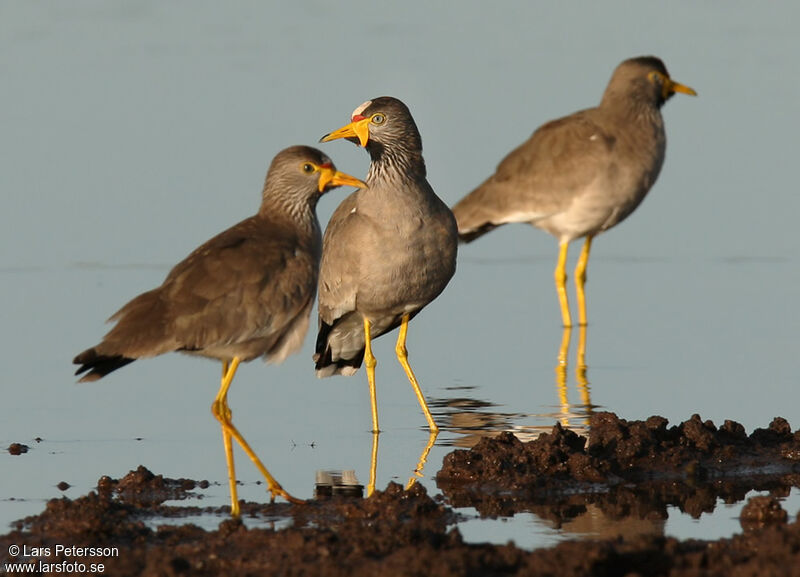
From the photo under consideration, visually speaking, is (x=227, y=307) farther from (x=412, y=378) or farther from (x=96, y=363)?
(x=412, y=378)

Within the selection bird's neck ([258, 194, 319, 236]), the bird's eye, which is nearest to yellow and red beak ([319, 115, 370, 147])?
bird's neck ([258, 194, 319, 236])

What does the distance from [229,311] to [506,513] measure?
1775 millimetres

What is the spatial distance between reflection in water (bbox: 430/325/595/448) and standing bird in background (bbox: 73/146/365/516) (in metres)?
1.41

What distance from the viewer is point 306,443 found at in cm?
906

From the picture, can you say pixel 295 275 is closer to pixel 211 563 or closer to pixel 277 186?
pixel 277 186

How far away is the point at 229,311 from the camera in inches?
314

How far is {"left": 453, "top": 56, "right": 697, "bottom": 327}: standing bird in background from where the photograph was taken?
1428 cm

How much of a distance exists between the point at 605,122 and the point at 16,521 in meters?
8.83

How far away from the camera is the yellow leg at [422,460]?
810 cm

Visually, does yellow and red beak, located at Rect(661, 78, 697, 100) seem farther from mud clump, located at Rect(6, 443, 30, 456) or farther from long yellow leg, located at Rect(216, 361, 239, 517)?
mud clump, located at Rect(6, 443, 30, 456)

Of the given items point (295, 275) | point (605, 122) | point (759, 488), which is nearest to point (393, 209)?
point (295, 275)

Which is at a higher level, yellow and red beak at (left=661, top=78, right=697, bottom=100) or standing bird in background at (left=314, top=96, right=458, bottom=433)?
yellow and red beak at (left=661, top=78, right=697, bottom=100)

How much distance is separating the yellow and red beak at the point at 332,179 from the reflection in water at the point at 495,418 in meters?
1.59

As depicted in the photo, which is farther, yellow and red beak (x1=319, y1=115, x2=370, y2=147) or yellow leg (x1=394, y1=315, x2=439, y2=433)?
yellow leg (x1=394, y1=315, x2=439, y2=433)
